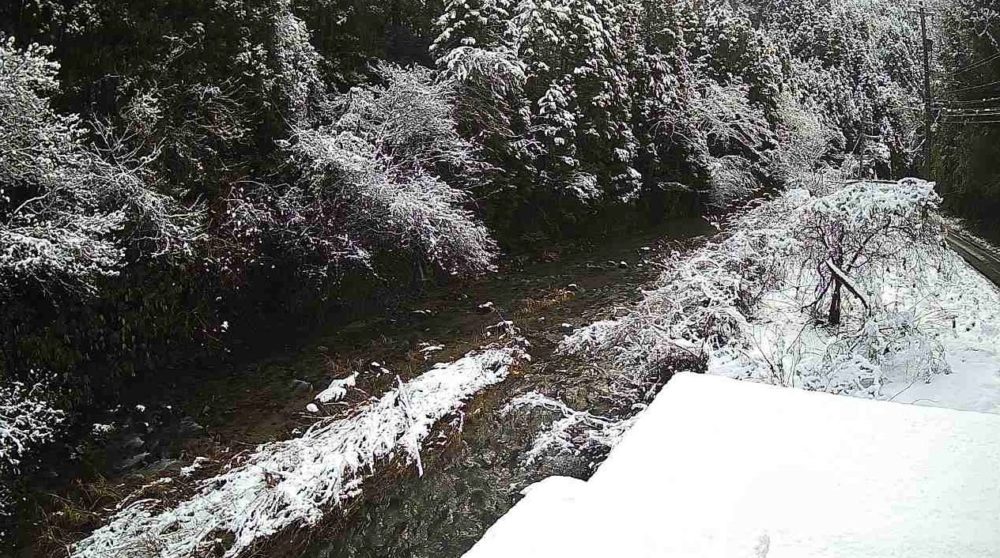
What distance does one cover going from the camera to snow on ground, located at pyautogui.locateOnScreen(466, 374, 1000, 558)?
118 inches

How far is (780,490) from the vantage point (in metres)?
3.48

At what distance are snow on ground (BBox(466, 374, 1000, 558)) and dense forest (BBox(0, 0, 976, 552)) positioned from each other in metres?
6.39

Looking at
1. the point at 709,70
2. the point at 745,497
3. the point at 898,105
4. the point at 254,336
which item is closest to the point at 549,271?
the point at 254,336

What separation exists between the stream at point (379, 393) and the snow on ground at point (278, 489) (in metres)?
0.24

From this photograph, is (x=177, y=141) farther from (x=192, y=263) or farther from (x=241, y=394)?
(x=241, y=394)

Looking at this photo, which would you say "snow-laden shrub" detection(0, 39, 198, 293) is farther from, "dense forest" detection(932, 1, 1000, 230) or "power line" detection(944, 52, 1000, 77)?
"power line" detection(944, 52, 1000, 77)

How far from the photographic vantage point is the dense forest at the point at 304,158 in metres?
7.49

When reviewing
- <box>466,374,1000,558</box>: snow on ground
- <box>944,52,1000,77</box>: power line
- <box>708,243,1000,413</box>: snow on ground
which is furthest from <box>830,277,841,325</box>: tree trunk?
<box>944,52,1000,77</box>: power line

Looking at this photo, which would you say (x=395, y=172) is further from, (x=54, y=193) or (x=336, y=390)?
(x=54, y=193)

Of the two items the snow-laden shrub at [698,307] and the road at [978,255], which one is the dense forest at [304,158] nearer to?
the road at [978,255]

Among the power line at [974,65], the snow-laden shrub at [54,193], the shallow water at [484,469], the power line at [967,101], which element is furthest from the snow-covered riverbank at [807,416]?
the power line at [974,65]

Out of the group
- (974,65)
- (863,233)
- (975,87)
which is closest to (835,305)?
(863,233)

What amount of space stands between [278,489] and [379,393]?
2.75m

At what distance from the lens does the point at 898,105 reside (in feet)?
132
